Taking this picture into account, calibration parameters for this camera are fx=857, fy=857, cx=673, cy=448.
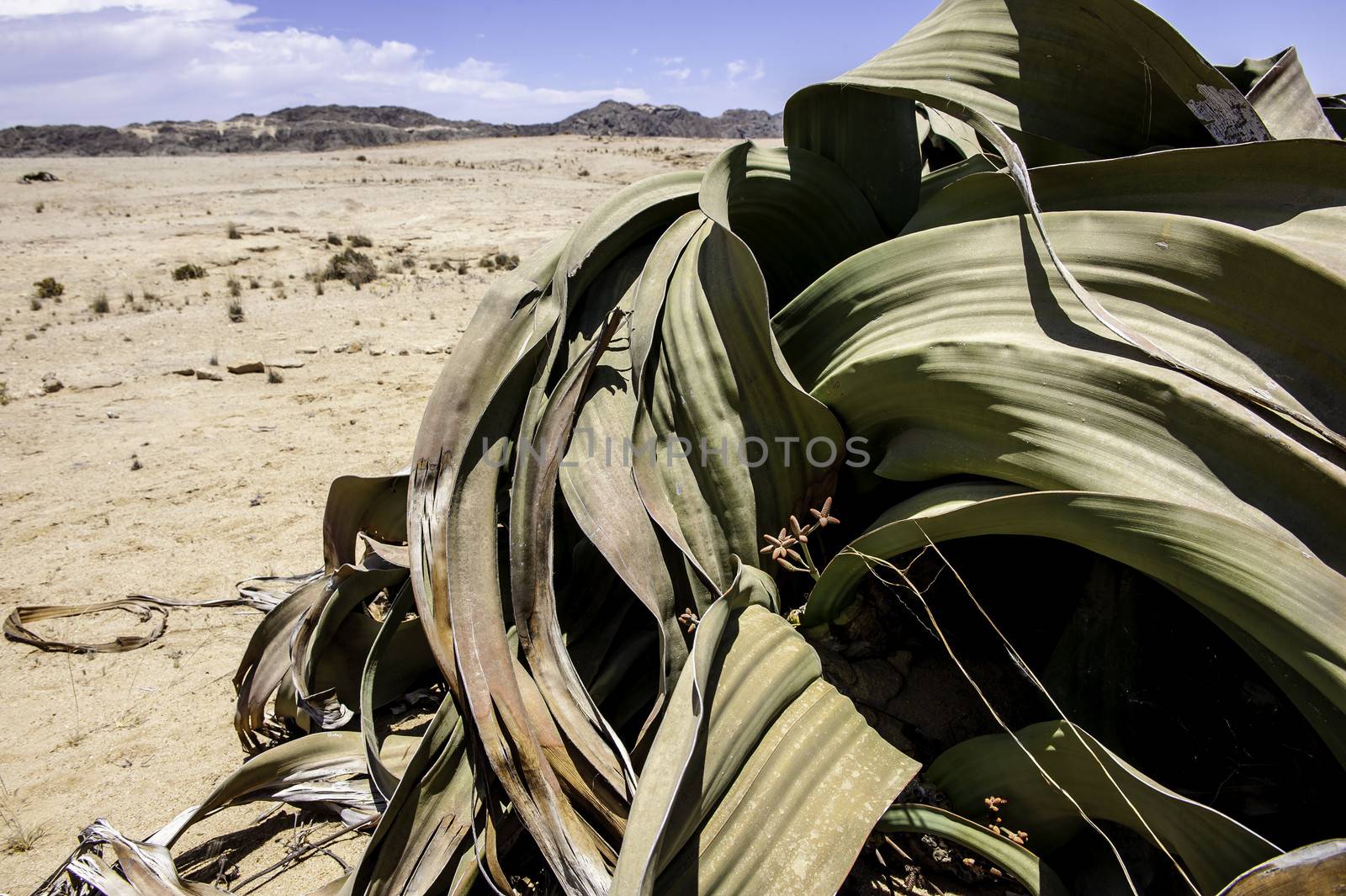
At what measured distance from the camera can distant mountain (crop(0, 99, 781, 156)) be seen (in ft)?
Result: 101

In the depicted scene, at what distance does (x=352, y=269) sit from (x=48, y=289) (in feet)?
5.96

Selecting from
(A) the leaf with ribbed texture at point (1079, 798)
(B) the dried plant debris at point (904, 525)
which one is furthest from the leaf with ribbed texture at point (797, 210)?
(A) the leaf with ribbed texture at point (1079, 798)

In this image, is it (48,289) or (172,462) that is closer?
(172,462)

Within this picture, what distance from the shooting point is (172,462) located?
2.74m

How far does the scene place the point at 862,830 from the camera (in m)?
0.75

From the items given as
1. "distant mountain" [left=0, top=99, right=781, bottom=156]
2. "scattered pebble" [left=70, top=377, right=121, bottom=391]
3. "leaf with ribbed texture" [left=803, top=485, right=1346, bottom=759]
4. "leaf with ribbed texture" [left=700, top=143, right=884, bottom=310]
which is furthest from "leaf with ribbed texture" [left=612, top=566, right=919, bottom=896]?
"distant mountain" [left=0, top=99, right=781, bottom=156]

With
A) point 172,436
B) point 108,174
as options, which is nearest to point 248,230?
point 172,436

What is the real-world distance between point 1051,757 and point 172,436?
3024 mm

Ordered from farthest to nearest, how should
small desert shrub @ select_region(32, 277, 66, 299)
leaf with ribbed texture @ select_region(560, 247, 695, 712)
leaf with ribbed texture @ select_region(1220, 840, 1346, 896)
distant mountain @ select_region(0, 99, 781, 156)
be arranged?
1. distant mountain @ select_region(0, 99, 781, 156)
2. small desert shrub @ select_region(32, 277, 66, 299)
3. leaf with ribbed texture @ select_region(560, 247, 695, 712)
4. leaf with ribbed texture @ select_region(1220, 840, 1346, 896)

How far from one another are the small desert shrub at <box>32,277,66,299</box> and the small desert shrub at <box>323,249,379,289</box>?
158 centimetres

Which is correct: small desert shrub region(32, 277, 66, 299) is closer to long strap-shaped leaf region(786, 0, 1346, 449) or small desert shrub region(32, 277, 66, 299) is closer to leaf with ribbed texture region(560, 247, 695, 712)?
leaf with ribbed texture region(560, 247, 695, 712)

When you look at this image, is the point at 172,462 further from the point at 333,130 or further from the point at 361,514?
the point at 333,130

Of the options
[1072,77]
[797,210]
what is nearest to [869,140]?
[797,210]

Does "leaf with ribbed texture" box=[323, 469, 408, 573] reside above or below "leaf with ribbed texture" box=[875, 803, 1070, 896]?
above
